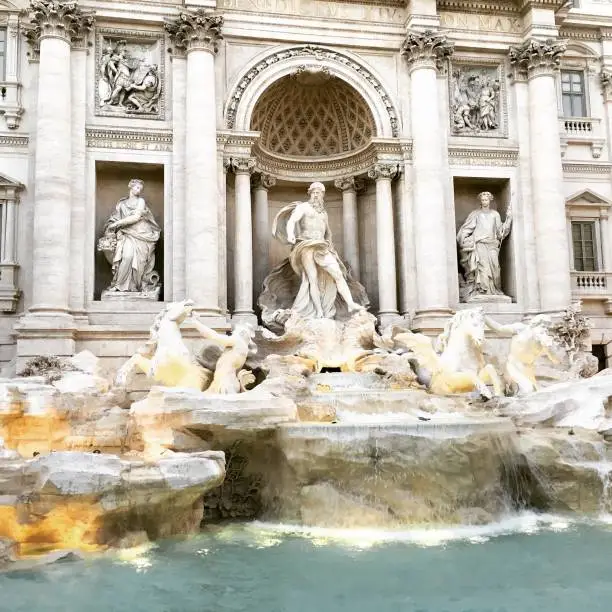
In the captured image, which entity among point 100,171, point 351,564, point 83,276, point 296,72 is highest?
point 296,72

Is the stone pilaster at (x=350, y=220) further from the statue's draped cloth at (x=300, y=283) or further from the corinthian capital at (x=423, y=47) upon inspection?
the corinthian capital at (x=423, y=47)

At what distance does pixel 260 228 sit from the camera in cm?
1836

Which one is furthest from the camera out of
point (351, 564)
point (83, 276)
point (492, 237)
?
point (492, 237)

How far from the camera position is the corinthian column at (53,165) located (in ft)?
49.7

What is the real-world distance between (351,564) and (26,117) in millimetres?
13086

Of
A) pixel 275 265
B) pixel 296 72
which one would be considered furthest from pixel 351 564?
pixel 296 72

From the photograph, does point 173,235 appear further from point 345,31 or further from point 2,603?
point 2,603

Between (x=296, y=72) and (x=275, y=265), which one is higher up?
(x=296, y=72)

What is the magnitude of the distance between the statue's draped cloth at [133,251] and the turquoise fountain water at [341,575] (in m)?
8.04

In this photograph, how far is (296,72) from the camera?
1759 centimetres

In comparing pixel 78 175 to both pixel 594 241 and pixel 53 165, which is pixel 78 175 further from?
A: pixel 594 241

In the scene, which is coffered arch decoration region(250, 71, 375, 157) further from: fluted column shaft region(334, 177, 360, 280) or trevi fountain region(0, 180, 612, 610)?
trevi fountain region(0, 180, 612, 610)

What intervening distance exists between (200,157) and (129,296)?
3.47 meters

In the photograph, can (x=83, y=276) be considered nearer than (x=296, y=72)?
Yes
